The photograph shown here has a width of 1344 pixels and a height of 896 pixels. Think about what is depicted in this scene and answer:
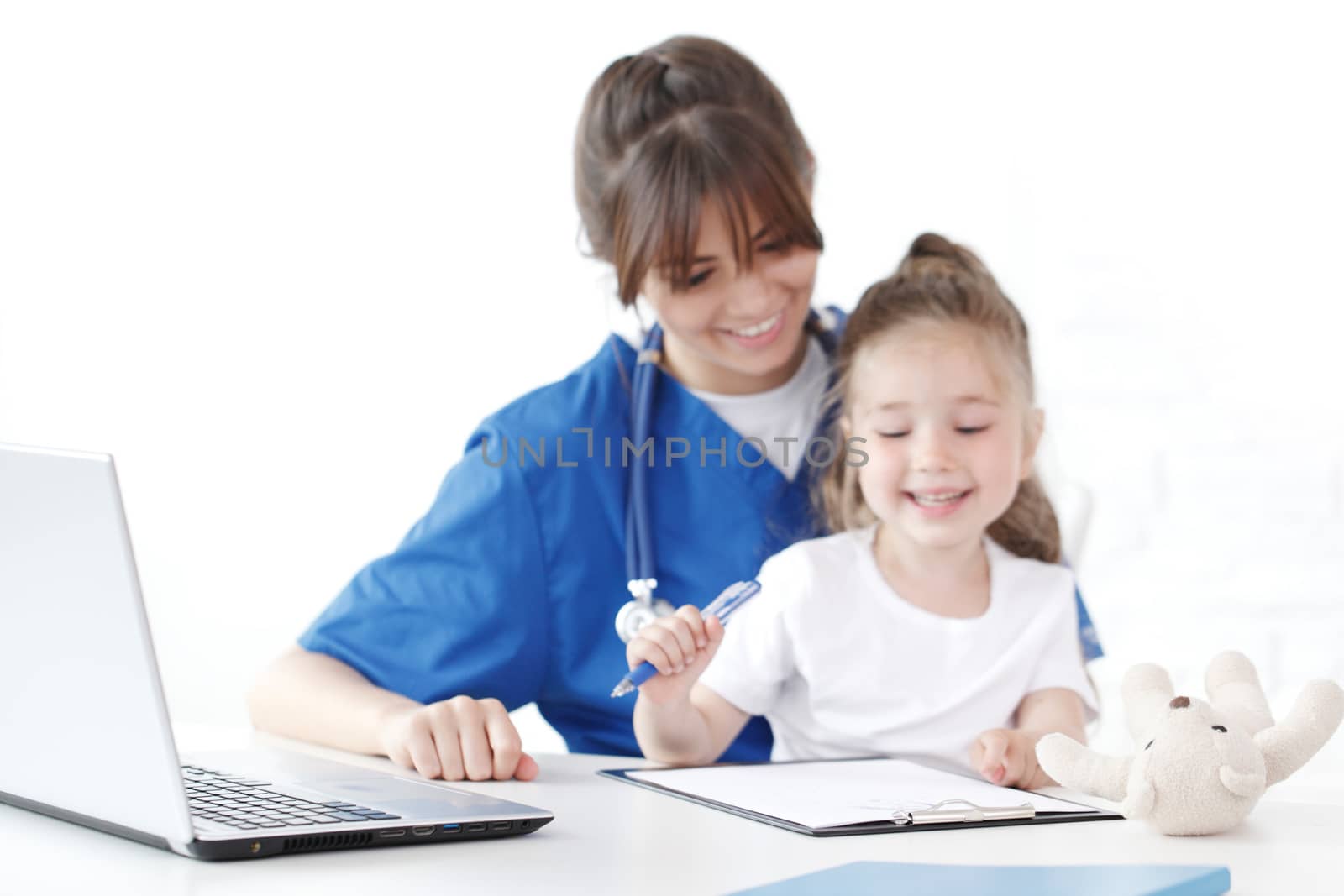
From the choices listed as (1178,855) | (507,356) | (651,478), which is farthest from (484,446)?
(507,356)

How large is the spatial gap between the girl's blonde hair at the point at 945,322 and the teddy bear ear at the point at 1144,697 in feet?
1.57

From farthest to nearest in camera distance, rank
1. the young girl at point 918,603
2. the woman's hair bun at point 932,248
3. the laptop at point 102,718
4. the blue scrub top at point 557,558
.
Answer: the woman's hair bun at point 932,248, the blue scrub top at point 557,558, the young girl at point 918,603, the laptop at point 102,718

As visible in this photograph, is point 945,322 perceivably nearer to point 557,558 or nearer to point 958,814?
point 557,558

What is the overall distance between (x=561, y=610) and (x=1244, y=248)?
122cm

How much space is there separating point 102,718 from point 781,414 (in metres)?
0.93

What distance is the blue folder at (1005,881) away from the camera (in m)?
0.59

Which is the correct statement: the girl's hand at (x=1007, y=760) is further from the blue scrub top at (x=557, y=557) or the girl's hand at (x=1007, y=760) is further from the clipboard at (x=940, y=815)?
the blue scrub top at (x=557, y=557)

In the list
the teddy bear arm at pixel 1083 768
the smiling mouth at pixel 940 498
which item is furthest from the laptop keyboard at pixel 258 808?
the smiling mouth at pixel 940 498

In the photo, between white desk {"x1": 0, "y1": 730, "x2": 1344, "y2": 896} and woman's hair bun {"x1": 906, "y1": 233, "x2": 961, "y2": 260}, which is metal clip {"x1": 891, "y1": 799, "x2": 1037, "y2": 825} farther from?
woman's hair bun {"x1": 906, "y1": 233, "x2": 961, "y2": 260}

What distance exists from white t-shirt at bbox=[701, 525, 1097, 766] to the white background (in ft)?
2.85

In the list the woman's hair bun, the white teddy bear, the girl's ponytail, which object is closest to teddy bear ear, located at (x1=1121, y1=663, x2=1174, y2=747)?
the white teddy bear

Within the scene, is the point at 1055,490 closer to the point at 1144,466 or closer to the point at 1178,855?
the point at 1144,466

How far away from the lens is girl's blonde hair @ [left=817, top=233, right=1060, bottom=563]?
1315 mm

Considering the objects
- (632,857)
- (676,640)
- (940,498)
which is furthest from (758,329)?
(632,857)
